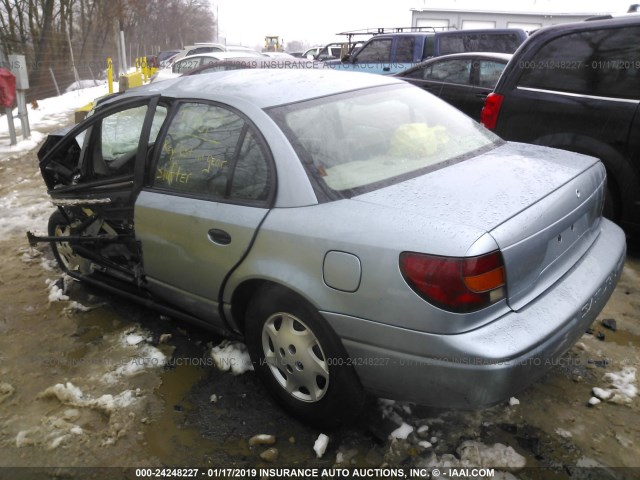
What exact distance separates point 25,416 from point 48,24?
23.2 metres

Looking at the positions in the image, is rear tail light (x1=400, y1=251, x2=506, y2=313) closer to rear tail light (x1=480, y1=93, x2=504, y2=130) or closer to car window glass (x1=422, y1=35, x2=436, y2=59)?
rear tail light (x1=480, y1=93, x2=504, y2=130)

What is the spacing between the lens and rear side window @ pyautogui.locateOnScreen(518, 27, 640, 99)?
3953 mm

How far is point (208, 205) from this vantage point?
2.67 metres

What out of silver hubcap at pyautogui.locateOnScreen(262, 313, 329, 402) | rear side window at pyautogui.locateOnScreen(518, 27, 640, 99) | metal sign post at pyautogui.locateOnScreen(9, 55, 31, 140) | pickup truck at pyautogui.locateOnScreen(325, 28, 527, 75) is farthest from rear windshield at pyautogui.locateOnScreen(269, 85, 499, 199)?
metal sign post at pyautogui.locateOnScreen(9, 55, 31, 140)

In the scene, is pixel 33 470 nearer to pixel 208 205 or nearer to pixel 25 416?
pixel 25 416

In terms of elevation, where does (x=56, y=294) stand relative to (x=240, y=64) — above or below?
below

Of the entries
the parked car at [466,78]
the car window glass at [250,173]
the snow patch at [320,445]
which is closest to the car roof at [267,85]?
the car window glass at [250,173]

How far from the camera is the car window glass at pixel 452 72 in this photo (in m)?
7.15

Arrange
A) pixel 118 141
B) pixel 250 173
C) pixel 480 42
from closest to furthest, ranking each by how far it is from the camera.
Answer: pixel 250 173 < pixel 118 141 < pixel 480 42

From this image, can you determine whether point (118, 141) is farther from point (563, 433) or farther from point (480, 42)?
point (480, 42)

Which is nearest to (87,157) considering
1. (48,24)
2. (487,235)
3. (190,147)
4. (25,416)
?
(190,147)

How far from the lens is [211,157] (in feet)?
9.05

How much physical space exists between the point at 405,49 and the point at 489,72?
5652 millimetres

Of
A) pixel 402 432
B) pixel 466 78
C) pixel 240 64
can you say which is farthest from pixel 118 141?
pixel 240 64
